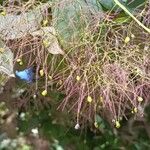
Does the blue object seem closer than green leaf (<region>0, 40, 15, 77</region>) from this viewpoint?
No

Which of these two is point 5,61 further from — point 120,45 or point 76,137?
point 76,137

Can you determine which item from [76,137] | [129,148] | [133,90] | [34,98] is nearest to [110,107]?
[133,90]

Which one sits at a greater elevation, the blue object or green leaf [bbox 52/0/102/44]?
green leaf [bbox 52/0/102/44]

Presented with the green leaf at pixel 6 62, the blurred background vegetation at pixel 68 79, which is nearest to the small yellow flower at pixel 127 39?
the blurred background vegetation at pixel 68 79

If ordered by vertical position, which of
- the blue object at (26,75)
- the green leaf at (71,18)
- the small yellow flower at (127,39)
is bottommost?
the blue object at (26,75)

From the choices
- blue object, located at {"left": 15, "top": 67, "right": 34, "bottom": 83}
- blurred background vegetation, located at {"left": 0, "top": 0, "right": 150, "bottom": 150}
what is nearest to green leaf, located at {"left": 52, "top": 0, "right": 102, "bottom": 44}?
blurred background vegetation, located at {"left": 0, "top": 0, "right": 150, "bottom": 150}

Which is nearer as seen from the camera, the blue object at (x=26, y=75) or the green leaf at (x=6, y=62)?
the green leaf at (x=6, y=62)

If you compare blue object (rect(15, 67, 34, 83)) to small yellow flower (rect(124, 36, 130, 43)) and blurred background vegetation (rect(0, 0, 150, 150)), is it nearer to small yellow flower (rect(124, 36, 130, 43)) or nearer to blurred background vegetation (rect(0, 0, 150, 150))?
blurred background vegetation (rect(0, 0, 150, 150))

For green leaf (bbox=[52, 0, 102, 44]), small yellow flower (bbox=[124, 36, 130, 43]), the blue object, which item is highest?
green leaf (bbox=[52, 0, 102, 44])

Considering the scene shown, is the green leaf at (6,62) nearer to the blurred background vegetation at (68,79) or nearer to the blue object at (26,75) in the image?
the blurred background vegetation at (68,79)
